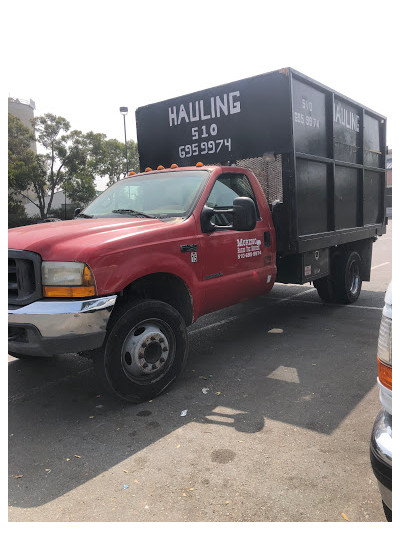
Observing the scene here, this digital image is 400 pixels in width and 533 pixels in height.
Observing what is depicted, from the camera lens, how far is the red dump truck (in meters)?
3.37

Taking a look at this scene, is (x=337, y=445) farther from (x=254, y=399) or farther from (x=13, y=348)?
(x=13, y=348)

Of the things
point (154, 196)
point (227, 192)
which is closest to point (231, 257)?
point (227, 192)

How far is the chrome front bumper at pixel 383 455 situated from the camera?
1.86 metres

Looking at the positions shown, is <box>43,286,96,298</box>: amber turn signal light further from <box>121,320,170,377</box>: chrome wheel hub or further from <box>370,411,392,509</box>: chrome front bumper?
<box>370,411,392,509</box>: chrome front bumper

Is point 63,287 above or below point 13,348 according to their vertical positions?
above

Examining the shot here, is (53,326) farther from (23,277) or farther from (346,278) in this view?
(346,278)

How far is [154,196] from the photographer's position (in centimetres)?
473

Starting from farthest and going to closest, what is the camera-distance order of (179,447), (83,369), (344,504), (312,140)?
1. (312,140)
2. (83,369)
3. (179,447)
4. (344,504)

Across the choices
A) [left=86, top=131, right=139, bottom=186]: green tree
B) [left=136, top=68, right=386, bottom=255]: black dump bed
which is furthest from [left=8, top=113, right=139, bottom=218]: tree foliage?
[left=136, top=68, right=386, bottom=255]: black dump bed

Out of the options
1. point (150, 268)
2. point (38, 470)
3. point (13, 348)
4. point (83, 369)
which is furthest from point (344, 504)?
point (83, 369)

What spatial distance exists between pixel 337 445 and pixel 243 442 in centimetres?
65

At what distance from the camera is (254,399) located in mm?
3812

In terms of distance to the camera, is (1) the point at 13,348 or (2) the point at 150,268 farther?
(2) the point at 150,268

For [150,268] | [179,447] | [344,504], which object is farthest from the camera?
[150,268]
